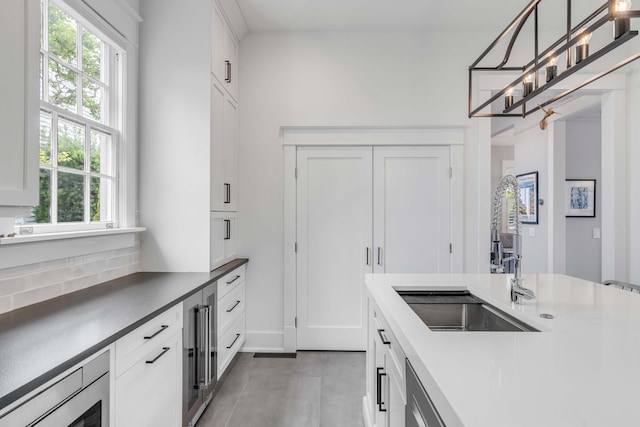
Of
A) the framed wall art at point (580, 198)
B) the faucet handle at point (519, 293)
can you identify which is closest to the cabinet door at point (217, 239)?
the faucet handle at point (519, 293)

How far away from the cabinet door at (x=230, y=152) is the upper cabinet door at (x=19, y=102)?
1.55m

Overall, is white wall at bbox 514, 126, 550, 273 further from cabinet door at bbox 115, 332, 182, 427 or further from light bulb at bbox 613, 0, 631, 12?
cabinet door at bbox 115, 332, 182, 427

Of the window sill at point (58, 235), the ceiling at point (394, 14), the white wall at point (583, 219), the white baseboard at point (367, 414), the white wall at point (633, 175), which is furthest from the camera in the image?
the white wall at point (583, 219)

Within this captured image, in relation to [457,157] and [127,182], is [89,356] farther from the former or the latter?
[457,157]

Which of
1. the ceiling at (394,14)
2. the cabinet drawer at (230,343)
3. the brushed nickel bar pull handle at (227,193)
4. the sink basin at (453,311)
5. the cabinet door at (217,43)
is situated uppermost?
the ceiling at (394,14)

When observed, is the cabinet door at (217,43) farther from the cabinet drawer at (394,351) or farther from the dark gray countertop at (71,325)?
the cabinet drawer at (394,351)

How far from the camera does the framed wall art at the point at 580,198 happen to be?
463 centimetres

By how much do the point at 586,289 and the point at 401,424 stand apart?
120cm

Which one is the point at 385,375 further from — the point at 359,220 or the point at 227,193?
the point at 227,193

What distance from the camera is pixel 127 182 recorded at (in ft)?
7.64

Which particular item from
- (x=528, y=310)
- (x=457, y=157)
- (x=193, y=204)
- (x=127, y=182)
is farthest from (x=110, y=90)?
(x=457, y=157)

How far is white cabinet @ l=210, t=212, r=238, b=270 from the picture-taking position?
101 inches

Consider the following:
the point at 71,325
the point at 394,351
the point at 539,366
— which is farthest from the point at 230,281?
the point at 539,366

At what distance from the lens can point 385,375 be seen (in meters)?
1.51
